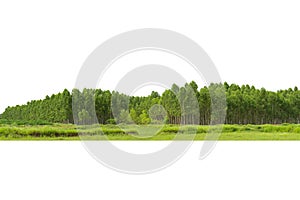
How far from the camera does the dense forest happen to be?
26.0 ft

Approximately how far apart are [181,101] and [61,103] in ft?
6.76

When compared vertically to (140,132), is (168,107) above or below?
above

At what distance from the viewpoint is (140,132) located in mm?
7828

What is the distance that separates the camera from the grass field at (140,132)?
309 inches

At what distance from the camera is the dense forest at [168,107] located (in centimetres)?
791

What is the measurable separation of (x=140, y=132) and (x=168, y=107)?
64 centimetres

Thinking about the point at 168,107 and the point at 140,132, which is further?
the point at 168,107

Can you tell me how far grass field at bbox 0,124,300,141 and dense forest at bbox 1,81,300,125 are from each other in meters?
0.12

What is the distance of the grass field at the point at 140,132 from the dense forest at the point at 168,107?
12 cm

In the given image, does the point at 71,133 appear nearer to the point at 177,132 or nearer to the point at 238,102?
the point at 177,132

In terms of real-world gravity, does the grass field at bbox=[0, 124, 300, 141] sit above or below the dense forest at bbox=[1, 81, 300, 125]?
below

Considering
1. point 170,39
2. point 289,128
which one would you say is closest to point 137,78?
point 170,39

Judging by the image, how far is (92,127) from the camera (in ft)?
25.8

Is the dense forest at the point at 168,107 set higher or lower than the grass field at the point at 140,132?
higher
